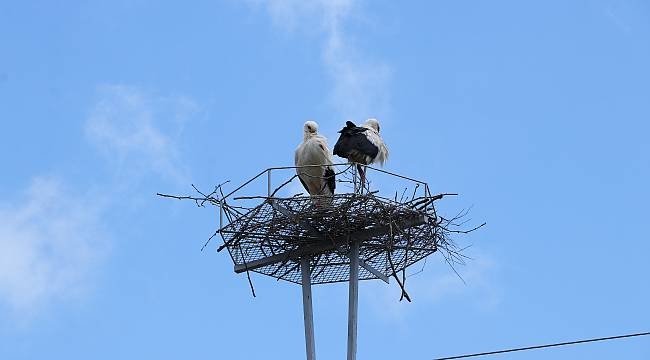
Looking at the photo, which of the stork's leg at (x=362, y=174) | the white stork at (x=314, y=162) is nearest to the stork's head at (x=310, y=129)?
the white stork at (x=314, y=162)

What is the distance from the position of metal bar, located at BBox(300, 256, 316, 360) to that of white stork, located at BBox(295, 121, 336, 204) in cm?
163

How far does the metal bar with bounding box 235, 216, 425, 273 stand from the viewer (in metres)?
13.0

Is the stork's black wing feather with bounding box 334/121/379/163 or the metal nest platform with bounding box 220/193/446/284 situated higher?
the stork's black wing feather with bounding box 334/121/379/163

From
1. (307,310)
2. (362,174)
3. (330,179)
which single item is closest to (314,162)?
(330,179)

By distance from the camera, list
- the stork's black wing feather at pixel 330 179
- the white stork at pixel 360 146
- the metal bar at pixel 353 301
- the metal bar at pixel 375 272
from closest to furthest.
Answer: the metal bar at pixel 353 301, the metal bar at pixel 375 272, the white stork at pixel 360 146, the stork's black wing feather at pixel 330 179

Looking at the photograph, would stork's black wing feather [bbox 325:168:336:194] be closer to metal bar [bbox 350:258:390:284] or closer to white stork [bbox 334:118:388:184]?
white stork [bbox 334:118:388:184]

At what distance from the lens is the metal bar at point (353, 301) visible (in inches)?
491

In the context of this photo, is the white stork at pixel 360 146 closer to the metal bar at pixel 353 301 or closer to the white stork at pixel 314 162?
the white stork at pixel 314 162

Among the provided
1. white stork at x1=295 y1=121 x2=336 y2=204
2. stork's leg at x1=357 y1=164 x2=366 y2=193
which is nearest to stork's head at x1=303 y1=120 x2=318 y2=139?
white stork at x1=295 y1=121 x2=336 y2=204

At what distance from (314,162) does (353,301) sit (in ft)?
8.61

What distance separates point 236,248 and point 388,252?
1.50 meters

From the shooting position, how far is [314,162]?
49.3 feet

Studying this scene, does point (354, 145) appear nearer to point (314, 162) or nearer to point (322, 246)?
point (314, 162)

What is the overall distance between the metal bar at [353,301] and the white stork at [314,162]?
187cm
